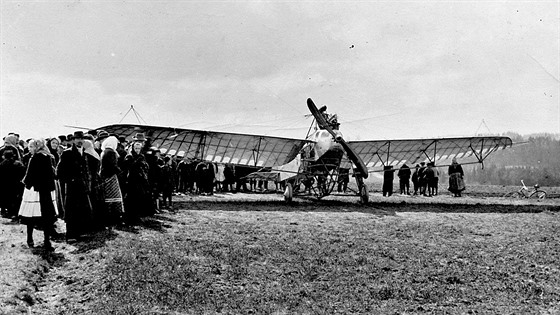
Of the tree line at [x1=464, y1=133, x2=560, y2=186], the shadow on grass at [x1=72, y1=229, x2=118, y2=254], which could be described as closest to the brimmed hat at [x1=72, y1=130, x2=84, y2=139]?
the shadow on grass at [x1=72, y1=229, x2=118, y2=254]

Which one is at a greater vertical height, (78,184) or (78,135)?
(78,135)

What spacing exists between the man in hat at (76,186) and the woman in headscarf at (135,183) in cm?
180

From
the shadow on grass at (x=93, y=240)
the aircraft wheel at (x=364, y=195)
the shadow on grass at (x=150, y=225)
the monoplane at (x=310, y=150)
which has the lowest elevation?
the shadow on grass at (x=93, y=240)

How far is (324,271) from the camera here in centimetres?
753

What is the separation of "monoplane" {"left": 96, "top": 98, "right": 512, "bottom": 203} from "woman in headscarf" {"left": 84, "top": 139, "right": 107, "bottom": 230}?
7.95m

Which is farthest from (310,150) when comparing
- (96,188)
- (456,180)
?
(96,188)

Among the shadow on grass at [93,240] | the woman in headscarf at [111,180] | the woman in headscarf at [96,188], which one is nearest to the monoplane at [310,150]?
the woman in headscarf at [111,180]

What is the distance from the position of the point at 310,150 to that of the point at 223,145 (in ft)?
16.3

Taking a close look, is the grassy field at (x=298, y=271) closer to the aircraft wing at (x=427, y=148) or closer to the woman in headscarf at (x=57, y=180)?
the woman in headscarf at (x=57, y=180)

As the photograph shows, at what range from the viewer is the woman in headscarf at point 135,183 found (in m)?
11.2

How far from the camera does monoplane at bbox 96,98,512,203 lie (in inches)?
710

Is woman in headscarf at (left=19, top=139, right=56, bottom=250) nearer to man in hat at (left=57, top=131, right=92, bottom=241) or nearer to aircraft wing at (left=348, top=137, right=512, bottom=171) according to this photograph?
man in hat at (left=57, top=131, right=92, bottom=241)

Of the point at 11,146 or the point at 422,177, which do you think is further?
the point at 422,177

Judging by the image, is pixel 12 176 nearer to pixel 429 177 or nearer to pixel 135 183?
pixel 135 183
